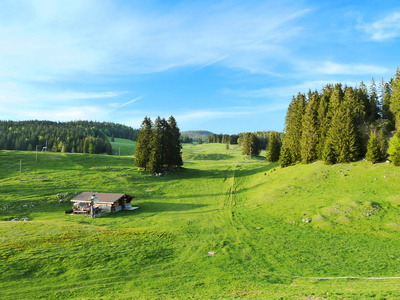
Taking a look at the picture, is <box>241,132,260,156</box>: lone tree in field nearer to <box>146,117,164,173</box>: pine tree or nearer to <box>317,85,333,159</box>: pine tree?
<box>317,85,333,159</box>: pine tree

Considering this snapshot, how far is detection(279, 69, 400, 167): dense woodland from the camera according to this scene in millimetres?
58969

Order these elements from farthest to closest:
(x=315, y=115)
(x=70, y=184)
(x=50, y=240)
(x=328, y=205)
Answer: (x=315, y=115) < (x=70, y=184) < (x=328, y=205) < (x=50, y=240)

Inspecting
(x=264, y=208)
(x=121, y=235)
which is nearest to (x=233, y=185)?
(x=264, y=208)

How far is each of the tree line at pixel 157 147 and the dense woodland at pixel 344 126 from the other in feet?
125

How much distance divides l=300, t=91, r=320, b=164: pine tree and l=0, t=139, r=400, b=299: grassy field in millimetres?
5897

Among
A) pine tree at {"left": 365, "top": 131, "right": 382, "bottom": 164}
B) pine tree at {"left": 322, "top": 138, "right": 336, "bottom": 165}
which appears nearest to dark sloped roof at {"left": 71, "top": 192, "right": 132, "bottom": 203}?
pine tree at {"left": 322, "top": 138, "right": 336, "bottom": 165}

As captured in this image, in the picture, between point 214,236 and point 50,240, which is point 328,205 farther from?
point 50,240

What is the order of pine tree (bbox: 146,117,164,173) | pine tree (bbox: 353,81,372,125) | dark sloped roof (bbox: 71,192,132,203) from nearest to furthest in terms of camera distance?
1. dark sloped roof (bbox: 71,192,132,203)
2. pine tree (bbox: 353,81,372,125)
3. pine tree (bbox: 146,117,164,173)

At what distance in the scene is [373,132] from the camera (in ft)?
196

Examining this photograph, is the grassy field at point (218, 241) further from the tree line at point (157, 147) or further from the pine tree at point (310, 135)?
the tree line at point (157, 147)

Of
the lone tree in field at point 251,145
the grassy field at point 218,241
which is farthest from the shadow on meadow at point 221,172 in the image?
the lone tree in field at point 251,145

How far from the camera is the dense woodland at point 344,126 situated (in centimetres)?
5897

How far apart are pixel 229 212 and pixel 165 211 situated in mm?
13662

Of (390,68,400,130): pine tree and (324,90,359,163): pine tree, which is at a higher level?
(390,68,400,130): pine tree
